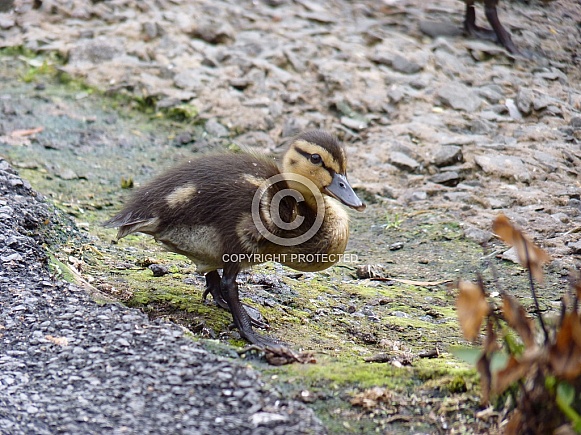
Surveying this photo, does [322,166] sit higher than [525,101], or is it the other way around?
[322,166]

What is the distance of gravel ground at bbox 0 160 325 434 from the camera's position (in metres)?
3.05

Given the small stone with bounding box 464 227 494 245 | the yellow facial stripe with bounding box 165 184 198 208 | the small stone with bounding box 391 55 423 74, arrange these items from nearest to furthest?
the yellow facial stripe with bounding box 165 184 198 208, the small stone with bounding box 464 227 494 245, the small stone with bounding box 391 55 423 74

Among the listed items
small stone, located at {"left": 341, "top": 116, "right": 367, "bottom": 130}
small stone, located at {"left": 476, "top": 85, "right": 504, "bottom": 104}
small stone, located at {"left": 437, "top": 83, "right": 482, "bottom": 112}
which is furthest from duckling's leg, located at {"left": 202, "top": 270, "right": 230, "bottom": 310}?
small stone, located at {"left": 476, "top": 85, "right": 504, "bottom": 104}

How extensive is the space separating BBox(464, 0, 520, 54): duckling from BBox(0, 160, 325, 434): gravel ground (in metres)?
5.89

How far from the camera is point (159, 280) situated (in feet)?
15.7

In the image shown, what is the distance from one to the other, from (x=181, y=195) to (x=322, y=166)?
754 millimetres

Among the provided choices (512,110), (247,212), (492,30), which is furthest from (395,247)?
(492,30)

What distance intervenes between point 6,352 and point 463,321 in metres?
1.99

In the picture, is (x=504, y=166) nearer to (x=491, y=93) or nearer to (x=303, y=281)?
(x=491, y=93)

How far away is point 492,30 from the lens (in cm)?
885

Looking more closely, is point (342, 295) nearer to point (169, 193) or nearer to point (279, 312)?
point (279, 312)

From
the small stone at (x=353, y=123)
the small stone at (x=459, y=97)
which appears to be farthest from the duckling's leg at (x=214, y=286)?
the small stone at (x=459, y=97)

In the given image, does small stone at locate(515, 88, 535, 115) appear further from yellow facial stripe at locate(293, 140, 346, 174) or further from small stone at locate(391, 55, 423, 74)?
→ yellow facial stripe at locate(293, 140, 346, 174)

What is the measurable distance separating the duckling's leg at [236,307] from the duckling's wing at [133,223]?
1.53ft
